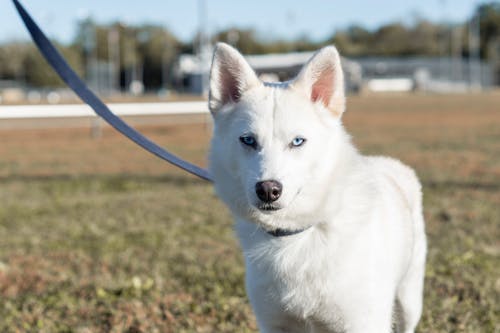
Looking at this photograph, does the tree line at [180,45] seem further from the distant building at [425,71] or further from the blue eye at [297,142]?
the blue eye at [297,142]

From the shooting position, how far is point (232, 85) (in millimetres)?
3596

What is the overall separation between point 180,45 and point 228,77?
441ft

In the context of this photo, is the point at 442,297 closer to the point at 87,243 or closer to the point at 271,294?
the point at 271,294

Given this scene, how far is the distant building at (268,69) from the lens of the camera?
75.3 metres

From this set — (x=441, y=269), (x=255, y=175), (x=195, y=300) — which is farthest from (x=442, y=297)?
(x=255, y=175)

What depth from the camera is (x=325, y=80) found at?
3.47 m

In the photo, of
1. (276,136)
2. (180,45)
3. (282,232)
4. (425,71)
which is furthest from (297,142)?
(180,45)

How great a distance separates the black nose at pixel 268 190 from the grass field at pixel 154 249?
2.03 metres

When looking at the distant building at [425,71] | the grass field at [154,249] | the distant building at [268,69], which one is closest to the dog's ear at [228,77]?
the grass field at [154,249]

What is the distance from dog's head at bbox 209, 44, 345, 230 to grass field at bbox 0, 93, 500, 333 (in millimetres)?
1757

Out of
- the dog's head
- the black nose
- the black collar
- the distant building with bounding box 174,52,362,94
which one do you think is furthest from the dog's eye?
the distant building with bounding box 174,52,362,94

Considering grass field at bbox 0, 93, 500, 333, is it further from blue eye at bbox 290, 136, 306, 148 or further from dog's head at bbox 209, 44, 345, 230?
blue eye at bbox 290, 136, 306, 148

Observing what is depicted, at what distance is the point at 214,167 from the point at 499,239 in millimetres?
5174

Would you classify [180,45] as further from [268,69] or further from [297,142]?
[297,142]
